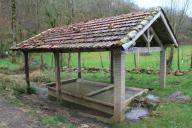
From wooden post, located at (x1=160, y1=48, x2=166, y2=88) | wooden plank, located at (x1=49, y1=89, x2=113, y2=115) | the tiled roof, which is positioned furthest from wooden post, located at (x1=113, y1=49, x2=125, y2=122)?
wooden post, located at (x1=160, y1=48, x2=166, y2=88)

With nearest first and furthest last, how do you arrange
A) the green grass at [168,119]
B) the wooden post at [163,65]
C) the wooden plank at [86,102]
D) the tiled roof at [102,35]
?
the green grass at [168,119]
the tiled roof at [102,35]
the wooden plank at [86,102]
the wooden post at [163,65]

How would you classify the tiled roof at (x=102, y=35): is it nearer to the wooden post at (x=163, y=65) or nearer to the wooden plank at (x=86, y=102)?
the wooden plank at (x=86, y=102)

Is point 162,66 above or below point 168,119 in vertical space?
above

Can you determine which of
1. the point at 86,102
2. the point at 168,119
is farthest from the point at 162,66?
the point at 86,102

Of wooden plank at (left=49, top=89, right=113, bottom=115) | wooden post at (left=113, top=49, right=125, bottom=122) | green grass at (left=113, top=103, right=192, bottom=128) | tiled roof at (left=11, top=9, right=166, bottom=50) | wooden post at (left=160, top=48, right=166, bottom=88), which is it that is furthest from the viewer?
wooden post at (left=160, top=48, right=166, bottom=88)

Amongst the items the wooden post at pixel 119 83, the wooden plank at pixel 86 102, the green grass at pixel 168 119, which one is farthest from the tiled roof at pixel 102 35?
the green grass at pixel 168 119

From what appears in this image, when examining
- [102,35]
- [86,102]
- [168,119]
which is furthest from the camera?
[86,102]

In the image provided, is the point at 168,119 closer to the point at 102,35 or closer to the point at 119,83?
the point at 119,83

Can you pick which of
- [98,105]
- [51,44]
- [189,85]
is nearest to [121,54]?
[98,105]

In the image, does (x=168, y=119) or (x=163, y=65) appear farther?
(x=163, y=65)

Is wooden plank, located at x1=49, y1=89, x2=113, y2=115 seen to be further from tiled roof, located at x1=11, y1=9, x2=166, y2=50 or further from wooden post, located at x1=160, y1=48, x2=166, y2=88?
wooden post, located at x1=160, y1=48, x2=166, y2=88

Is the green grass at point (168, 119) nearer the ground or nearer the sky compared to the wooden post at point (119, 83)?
nearer the ground

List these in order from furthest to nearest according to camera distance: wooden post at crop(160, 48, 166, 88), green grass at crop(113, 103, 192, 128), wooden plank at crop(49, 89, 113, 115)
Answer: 1. wooden post at crop(160, 48, 166, 88)
2. wooden plank at crop(49, 89, 113, 115)
3. green grass at crop(113, 103, 192, 128)

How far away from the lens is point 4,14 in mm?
27734
